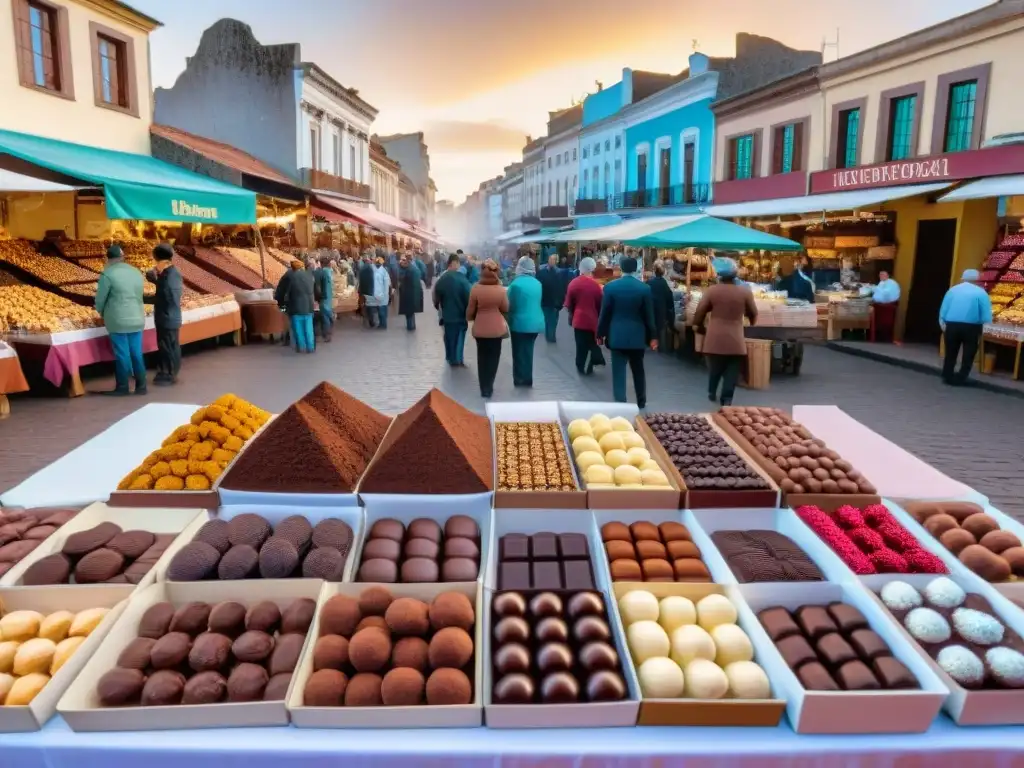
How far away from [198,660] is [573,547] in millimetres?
1572

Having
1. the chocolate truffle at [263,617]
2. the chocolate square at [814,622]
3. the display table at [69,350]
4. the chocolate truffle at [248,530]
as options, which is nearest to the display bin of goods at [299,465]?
the chocolate truffle at [248,530]

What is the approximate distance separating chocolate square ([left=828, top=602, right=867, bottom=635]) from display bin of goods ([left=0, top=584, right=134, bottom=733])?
267cm

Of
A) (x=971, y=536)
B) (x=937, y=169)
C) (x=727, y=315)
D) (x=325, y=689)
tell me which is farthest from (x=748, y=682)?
(x=937, y=169)

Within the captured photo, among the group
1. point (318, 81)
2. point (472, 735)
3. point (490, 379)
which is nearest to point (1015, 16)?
point (490, 379)

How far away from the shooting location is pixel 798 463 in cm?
401

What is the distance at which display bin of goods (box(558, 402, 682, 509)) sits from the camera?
3654 mm

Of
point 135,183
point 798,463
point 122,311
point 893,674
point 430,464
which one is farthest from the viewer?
point 135,183

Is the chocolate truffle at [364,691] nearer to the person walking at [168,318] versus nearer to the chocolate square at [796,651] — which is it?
the chocolate square at [796,651]

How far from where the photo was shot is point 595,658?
245 cm

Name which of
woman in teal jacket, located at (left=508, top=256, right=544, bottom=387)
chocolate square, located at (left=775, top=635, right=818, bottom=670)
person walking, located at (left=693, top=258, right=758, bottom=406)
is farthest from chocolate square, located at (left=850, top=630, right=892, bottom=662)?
woman in teal jacket, located at (left=508, top=256, right=544, bottom=387)

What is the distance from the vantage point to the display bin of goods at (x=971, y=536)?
3.07m

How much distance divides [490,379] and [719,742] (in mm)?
7357

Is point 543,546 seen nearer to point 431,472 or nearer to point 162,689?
point 431,472

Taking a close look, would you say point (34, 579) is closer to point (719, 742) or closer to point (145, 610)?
point (145, 610)
